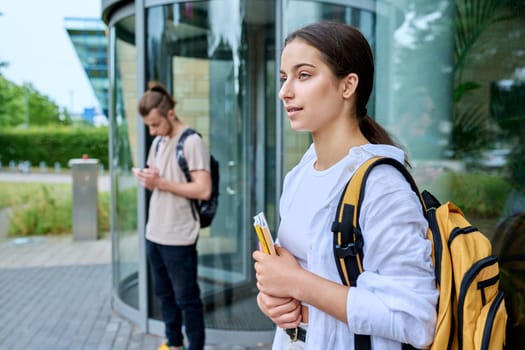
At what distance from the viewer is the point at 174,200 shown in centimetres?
341

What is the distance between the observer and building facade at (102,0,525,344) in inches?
80.8

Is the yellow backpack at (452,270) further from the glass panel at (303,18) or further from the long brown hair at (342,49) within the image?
the glass panel at (303,18)

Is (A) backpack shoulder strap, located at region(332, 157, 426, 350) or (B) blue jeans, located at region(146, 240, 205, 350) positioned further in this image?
(B) blue jeans, located at region(146, 240, 205, 350)

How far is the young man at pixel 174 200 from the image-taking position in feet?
11.0

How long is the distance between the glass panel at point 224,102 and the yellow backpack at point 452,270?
11.0 feet

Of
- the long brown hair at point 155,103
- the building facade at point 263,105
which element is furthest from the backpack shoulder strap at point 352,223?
the long brown hair at point 155,103

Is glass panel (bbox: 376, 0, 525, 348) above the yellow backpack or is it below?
above

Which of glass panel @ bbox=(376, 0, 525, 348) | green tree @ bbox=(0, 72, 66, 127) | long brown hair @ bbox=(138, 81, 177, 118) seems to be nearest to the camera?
glass panel @ bbox=(376, 0, 525, 348)

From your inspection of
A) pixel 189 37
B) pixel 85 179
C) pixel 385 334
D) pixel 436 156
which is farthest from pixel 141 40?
pixel 85 179

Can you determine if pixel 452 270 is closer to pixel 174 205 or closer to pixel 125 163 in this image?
pixel 174 205

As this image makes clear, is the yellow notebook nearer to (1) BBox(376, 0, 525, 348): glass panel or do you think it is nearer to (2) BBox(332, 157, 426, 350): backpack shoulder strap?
(2) BBox(332, 157, 426, 350): backpack shoulder strap

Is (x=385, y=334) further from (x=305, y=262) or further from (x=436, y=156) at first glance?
(x=436, y=156)

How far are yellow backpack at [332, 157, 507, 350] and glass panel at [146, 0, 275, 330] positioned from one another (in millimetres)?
3357

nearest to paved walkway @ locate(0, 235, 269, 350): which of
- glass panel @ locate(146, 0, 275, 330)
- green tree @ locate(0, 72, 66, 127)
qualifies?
glass panel @ locate(146, 0, 275, 330)
